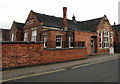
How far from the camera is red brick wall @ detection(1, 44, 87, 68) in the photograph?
825cm

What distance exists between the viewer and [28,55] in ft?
30.5

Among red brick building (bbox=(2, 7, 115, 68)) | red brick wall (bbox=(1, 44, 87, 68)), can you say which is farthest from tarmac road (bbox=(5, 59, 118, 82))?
red brick building (bbox=(2, 7, 115, 68))

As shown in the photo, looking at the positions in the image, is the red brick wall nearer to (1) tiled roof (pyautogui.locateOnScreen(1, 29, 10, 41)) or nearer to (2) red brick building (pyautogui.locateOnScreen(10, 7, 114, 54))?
(2) red brick building (pyautogui.locateOnScreen(10, 7, 114, 54))

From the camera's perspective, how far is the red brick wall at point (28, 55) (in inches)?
325

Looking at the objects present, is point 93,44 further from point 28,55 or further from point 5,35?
point 5,35

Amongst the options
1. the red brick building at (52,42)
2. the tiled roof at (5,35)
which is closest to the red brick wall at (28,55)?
the red brick building at (52,42)

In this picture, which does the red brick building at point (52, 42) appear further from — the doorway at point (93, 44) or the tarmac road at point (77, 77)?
the tarmac road at point (77, 77)

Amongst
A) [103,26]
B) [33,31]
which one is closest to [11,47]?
[33,31]

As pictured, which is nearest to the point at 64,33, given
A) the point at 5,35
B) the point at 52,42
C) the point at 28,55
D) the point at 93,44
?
the point at 52,42

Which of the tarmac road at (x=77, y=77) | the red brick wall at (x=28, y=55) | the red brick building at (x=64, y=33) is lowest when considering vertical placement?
the tarmac road at (x=77, y=77)

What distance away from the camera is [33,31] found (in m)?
21.1

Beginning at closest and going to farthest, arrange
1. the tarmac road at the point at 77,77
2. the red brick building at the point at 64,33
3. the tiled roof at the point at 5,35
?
1. the tarmac road at the point at 77,77
2. the red brick building at the point at 64,33
3. the tiled roof at the point at 5,35

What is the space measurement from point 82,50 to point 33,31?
11.3 meters

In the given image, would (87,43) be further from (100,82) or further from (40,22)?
(100,82)
